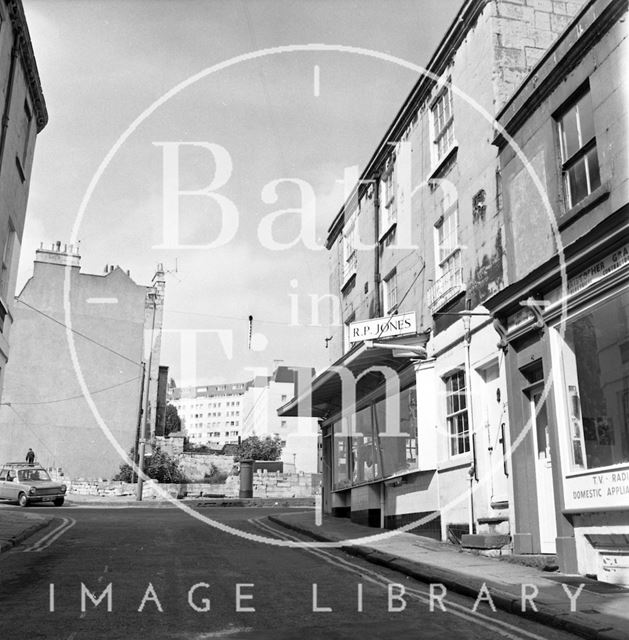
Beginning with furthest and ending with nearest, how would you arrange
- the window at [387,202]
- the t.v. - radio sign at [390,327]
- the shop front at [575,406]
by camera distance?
the window at [387,202] → the t.v. - radio sign at [390,327] → the shop front at [575,406]

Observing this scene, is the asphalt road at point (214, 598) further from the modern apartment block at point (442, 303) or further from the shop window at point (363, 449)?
the shop window at point (363, 449)

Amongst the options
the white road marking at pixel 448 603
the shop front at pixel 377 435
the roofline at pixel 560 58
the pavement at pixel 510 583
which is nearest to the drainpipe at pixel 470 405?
the pavement at pixel 510 583

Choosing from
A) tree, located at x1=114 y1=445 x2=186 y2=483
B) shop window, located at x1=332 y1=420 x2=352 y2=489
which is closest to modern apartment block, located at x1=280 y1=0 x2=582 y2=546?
shop window, located at x1=332 y1=420 x2=352 y2=489

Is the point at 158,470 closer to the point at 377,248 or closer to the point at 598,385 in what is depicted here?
the point at 377,248

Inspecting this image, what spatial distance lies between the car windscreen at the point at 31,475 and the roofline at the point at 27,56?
15.8m

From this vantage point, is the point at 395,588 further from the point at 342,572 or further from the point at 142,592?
the point at 142,592

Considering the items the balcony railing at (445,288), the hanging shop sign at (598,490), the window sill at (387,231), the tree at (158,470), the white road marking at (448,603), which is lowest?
the white road marking at (448,603)

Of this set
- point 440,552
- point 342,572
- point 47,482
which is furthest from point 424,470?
point 47,482

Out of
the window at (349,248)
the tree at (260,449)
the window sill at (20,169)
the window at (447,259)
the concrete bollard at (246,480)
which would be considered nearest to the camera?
the window at (447,259)

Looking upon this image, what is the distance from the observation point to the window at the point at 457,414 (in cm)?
1248

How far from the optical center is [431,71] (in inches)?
590

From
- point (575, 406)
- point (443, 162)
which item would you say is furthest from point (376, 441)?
point (575, 406)

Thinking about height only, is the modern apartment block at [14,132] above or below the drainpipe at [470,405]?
above

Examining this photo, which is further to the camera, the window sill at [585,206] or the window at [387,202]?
the window at [387,202]
